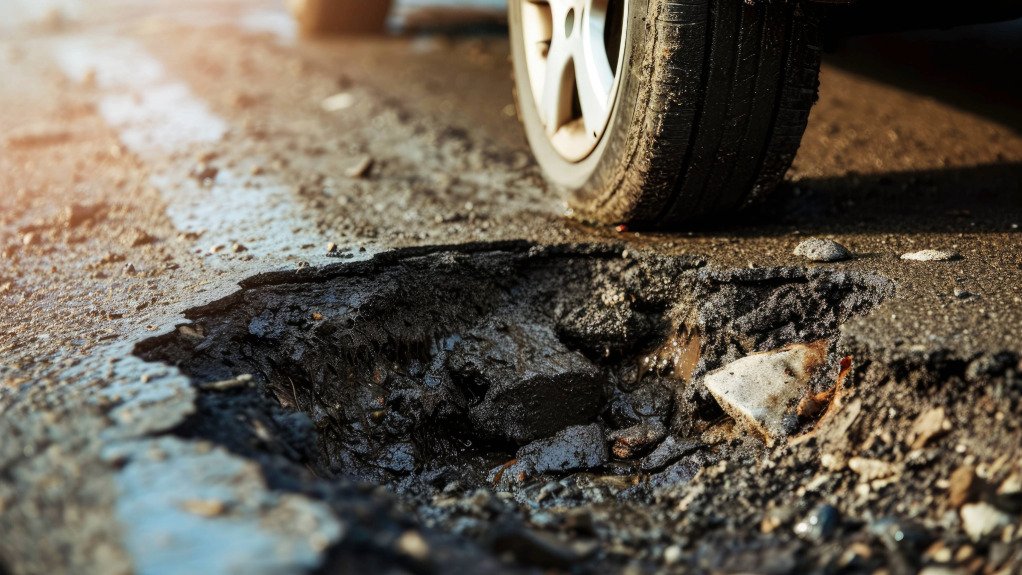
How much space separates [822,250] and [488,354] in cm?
89

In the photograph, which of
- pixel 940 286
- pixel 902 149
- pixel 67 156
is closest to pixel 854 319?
pixel 940 286

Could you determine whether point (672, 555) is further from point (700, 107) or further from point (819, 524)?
point (700, 107)

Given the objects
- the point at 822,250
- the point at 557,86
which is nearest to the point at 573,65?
the point at 557,86

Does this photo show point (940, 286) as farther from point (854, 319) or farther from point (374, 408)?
point (374, 408)

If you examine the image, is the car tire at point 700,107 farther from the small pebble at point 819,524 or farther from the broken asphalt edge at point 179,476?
the small pebble at point 819,524

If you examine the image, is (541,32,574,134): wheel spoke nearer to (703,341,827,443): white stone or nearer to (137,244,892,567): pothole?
(137,244,892,567): pothole

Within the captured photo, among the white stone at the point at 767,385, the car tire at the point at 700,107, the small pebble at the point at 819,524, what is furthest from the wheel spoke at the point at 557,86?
the small pebble at the point at 819,524

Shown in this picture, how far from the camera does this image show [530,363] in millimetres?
2131

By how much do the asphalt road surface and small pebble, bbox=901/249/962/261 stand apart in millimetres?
27

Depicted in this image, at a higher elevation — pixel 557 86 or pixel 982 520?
pixel 557 86

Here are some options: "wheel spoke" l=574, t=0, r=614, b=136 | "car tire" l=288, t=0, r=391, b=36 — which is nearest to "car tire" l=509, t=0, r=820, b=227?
"wheel spoke" l=574, t=0, r=614, b=136

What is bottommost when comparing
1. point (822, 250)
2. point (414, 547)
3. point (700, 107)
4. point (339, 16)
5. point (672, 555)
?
point (672, 555)

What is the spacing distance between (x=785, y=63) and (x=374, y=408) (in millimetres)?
1310

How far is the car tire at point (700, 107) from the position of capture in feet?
6.56
